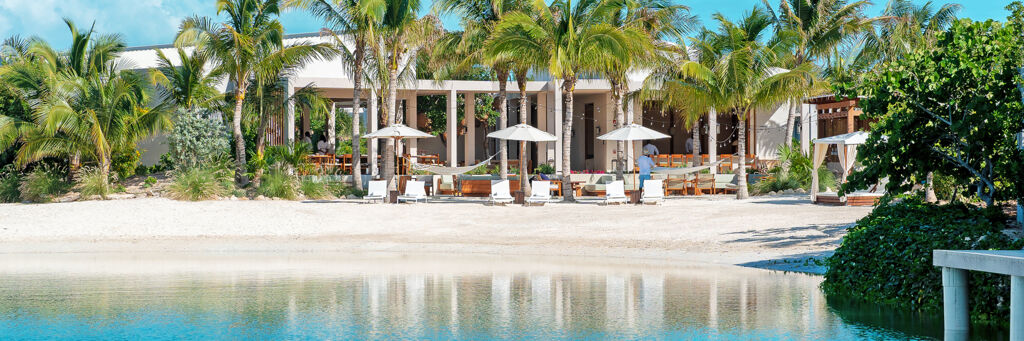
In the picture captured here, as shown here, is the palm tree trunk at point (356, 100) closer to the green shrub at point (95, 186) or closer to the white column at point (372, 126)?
the white column at point (372, 126)

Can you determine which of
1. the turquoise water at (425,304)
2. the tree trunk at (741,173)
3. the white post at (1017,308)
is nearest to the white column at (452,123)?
the tree trunk at (741,173)

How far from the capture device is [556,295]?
8977 millimetres

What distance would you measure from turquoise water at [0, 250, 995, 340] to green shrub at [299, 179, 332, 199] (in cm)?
833

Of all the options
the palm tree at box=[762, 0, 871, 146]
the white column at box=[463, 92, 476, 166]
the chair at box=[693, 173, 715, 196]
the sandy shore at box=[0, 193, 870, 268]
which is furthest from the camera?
the white column at box=[463, 92, 476, 166]

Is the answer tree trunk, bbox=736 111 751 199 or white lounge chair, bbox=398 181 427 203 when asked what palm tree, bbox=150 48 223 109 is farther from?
tree trunk, bbox=736 111 751 199

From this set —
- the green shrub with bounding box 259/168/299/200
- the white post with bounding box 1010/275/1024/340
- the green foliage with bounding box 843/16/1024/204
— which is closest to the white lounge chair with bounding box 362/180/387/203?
the green shrub with bounding box 259/168/299/200

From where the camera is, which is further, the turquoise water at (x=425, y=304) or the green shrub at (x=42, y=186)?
the green shrub at (x=42, y=186)

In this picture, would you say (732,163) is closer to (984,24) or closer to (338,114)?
(984,24)

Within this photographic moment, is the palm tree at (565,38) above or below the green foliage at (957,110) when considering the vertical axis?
above

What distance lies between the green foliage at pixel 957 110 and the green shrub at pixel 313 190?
13163 millimetres

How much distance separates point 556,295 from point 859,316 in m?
2.71

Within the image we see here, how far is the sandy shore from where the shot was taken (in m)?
13.0

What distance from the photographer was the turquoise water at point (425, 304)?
7062 mm

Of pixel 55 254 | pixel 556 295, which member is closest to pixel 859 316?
pixel 556 295
